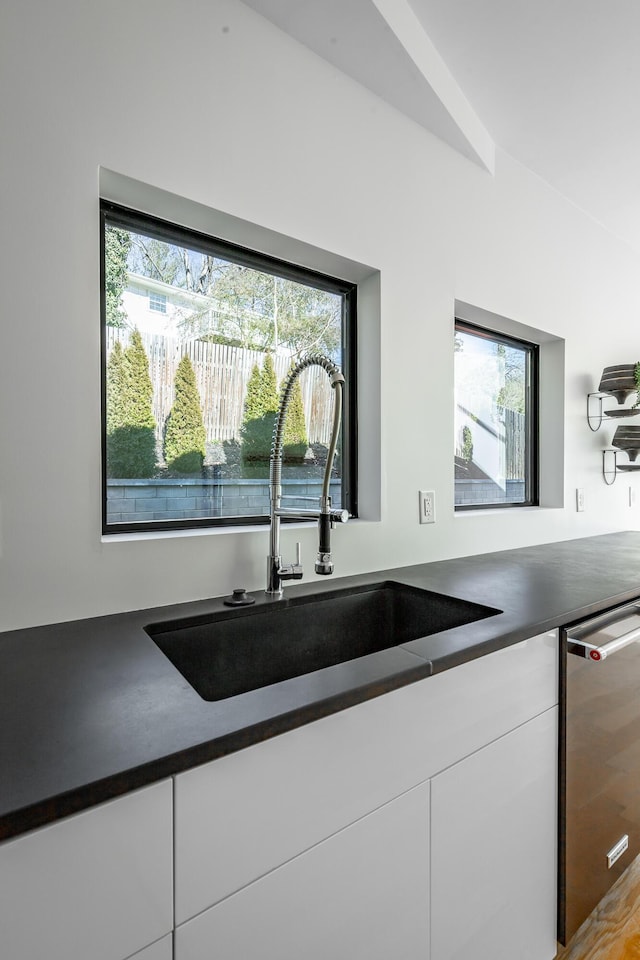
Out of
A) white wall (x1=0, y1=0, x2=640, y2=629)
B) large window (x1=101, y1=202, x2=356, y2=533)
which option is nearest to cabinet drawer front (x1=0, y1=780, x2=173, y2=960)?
white wall (x1=0, y1=0, x2=640, y2=629)

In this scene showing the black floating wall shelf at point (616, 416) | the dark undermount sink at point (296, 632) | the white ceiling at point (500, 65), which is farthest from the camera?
the black floating wall shelf at point (616, 416)

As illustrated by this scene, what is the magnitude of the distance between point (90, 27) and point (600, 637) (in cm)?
177

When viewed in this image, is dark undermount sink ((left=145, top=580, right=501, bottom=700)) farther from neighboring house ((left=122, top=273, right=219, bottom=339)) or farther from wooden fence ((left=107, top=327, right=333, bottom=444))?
neighboring house ((left=122, top=273, right=219, bottom=339))

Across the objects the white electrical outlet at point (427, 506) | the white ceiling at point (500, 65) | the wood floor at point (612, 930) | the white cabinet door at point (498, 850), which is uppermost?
the white ceiling at point (500, 65)

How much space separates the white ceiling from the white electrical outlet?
4.13ft

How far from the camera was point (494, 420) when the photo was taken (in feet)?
7.58

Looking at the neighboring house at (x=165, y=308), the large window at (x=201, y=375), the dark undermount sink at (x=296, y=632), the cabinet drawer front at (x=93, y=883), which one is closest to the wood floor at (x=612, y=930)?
the dark undermount sink at (x=296, y=632)

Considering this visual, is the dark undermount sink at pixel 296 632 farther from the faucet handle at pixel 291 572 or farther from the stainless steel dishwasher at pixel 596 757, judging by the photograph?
the stainless steel dishwasher at pixel 596 757

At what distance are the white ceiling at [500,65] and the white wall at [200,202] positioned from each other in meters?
0.07

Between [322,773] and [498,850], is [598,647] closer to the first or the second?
[498,850]

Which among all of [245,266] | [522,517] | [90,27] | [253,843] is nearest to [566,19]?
[245,266]

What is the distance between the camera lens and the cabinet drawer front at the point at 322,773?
0.62 m

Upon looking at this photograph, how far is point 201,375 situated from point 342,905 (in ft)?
3.85

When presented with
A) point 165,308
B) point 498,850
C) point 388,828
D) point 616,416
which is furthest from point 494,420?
point 388,828
